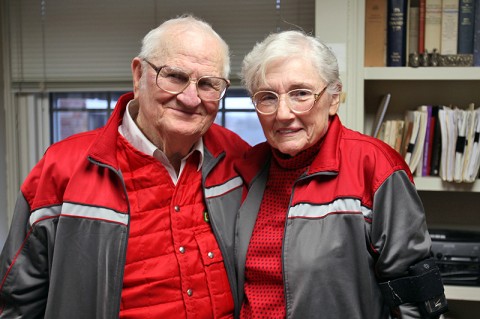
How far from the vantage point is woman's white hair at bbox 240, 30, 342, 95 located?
1300mm

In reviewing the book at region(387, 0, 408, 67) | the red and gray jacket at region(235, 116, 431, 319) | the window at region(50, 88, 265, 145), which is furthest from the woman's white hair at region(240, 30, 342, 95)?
the window at region(50, 88, 265, 145)

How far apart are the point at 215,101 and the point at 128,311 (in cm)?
61

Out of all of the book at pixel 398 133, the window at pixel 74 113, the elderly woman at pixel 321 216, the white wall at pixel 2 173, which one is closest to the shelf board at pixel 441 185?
the book at pixel 398 133

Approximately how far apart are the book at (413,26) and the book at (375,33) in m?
0.10

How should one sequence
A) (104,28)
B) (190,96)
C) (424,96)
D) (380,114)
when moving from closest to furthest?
(190,96) < (380,114) < (424,96) < (104,28)

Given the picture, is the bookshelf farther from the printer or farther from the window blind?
the window blind

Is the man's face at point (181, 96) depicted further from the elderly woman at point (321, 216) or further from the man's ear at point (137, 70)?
the elderly woman at point (321, 216)

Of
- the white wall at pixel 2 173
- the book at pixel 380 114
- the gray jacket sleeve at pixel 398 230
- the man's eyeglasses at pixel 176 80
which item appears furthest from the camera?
the white wall at pixel 2 173

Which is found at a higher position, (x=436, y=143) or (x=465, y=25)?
(x=465, y=25)

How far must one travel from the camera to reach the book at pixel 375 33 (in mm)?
2092

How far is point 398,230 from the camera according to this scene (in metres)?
1.21

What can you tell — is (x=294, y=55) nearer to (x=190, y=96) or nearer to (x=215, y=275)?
(x=190, y=96)

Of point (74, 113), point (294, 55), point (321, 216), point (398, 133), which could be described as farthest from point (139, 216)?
point (74, 113)

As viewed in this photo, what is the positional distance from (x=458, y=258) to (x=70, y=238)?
157cm
